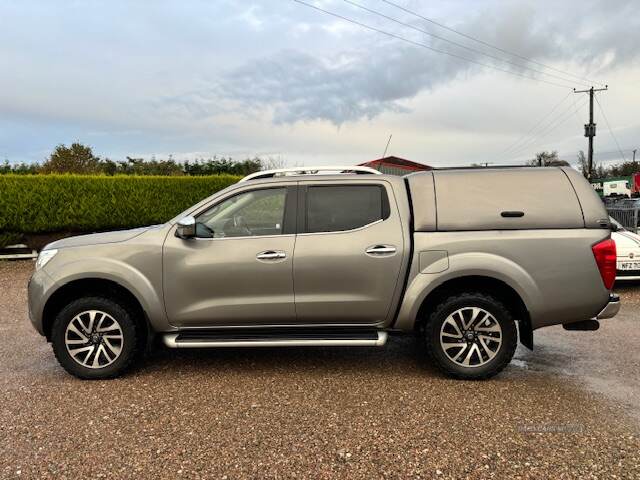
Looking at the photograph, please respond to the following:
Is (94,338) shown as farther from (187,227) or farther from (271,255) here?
(271,255)

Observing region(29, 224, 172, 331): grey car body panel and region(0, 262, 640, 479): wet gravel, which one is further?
region(29, 224, 172, 331): grey car body panel

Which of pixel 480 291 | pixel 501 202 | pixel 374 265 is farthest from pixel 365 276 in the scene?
pixel 501 202

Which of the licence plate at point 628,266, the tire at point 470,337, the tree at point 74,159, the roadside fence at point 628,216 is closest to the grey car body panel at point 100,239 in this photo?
the tire at point 470,337

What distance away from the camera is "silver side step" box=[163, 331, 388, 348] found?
13.5ft

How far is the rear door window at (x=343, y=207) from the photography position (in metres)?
4.35

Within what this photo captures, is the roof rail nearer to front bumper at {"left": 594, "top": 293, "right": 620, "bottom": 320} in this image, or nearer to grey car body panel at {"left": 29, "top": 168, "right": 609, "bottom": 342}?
grey car body panel at {"left": 29, "top": 168, "right": 609, "bottom": 342}

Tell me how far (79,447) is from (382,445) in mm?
1947

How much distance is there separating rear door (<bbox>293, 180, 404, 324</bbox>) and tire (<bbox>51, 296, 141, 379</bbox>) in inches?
59.6

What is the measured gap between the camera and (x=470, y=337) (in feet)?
13.8

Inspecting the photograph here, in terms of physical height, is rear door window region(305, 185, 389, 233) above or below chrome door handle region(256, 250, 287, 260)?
above

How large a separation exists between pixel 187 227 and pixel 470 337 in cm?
258

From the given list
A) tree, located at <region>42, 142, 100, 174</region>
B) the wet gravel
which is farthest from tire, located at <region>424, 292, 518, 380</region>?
tree, located at <region>42, 142, 100, 174</region>

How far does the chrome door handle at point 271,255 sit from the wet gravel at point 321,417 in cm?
108

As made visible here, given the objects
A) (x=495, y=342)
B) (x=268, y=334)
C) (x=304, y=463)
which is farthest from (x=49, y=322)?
(x=495, y=342)
